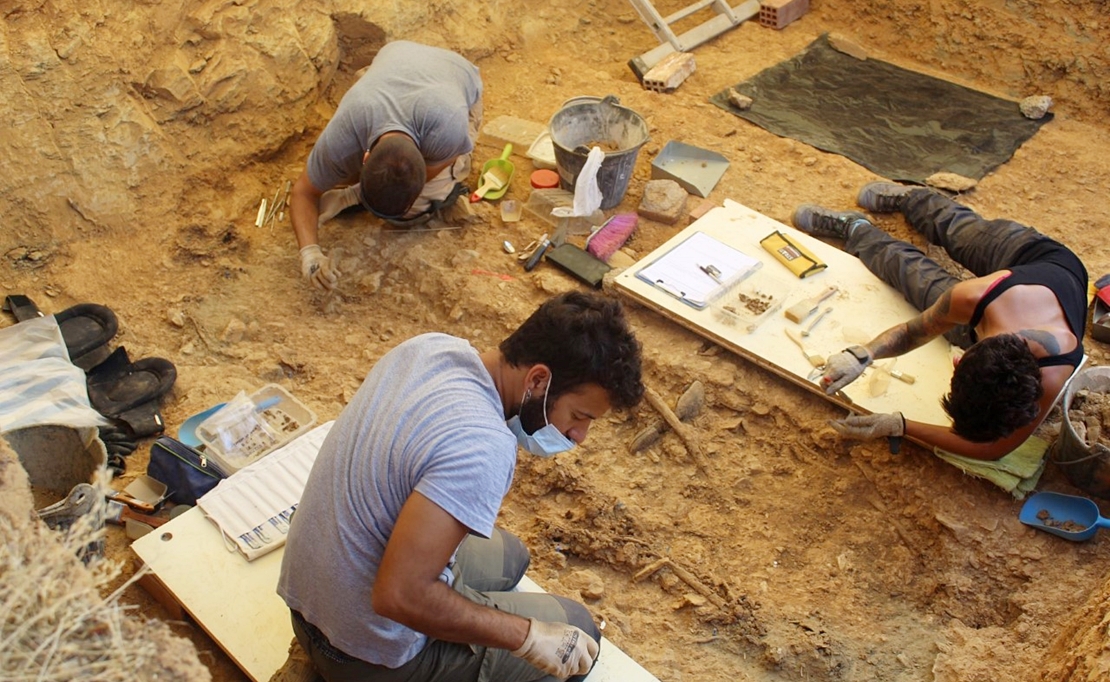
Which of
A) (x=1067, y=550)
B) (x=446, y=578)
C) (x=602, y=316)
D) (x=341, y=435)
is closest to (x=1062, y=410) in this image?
(x=1067, y=550)

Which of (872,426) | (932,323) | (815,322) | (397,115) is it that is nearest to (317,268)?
(397,115)

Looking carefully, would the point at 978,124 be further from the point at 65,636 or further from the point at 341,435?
the point at 65,636

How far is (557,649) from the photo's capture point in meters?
2.20

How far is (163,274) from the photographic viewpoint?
165 inches

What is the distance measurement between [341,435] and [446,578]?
479 millimetres

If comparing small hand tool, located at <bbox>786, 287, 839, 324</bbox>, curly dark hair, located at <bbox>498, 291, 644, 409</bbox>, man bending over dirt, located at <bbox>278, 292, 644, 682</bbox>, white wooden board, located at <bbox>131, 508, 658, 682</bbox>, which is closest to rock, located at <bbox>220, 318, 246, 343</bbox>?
white wooden board, located at <bbox>131, 508, 658, 682</bbox>

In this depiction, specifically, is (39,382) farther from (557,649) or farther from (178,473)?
(557,649)

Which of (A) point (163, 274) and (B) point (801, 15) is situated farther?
(B) point (801, 15)

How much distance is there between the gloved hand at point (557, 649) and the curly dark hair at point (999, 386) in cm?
160

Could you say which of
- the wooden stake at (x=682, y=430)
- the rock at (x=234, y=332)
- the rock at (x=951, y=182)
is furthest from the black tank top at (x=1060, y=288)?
the rock at (x=234, y=332)

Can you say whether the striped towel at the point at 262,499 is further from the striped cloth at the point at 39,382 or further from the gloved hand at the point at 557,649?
the gloved hand at the point at 557,649

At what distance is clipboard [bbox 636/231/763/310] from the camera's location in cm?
400

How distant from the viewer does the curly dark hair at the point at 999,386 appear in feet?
9.22

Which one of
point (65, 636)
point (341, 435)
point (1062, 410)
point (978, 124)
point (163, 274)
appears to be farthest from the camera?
point (978, 124)
